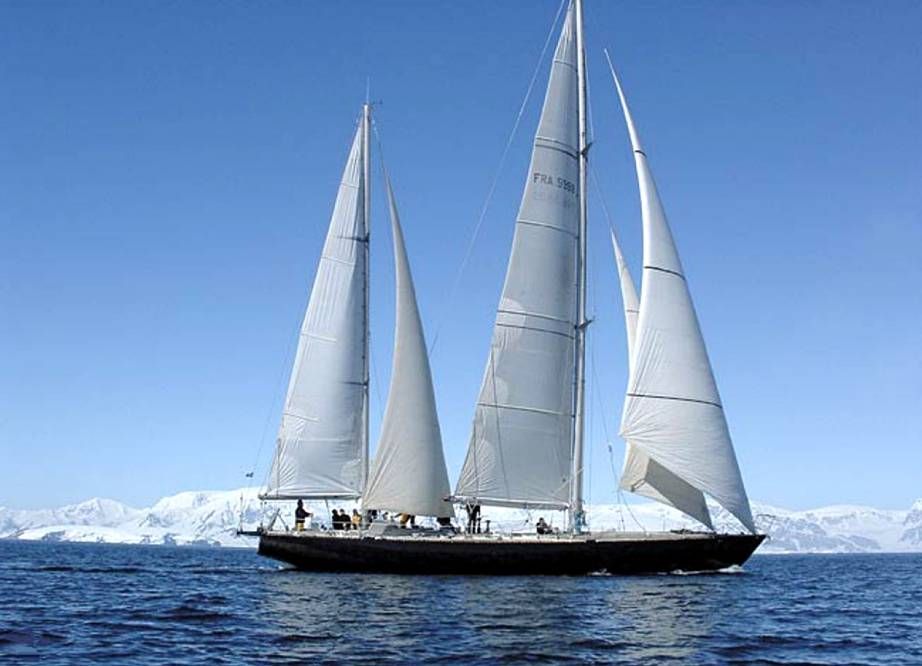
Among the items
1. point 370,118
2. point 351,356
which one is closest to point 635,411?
point 351,356

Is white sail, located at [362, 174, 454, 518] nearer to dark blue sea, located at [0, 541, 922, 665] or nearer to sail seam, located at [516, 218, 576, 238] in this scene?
dark blue sea, located at [0, 541, 922, 665]

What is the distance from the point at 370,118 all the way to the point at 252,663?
32374mm

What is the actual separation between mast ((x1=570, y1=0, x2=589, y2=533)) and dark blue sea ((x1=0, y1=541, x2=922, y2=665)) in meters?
3.97

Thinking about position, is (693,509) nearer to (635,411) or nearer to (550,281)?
(635,411)

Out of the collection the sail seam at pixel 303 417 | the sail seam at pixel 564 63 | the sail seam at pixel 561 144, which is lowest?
the sail seam at pixel 303 417

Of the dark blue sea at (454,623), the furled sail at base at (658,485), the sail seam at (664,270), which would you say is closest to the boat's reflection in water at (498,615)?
the dark blue sea at (454,623)

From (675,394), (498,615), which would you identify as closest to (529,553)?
(675,394)

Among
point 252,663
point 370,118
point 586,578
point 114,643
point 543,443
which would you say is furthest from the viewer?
point 370,118

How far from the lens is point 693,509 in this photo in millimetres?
44219

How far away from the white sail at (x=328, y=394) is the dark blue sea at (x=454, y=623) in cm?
515

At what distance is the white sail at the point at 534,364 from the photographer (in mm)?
45000

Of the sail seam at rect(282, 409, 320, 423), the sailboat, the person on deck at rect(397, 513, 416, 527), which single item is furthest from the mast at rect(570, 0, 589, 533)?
the sail seam at rect(282, 409, 320, 423)

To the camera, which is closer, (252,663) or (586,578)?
(252,663)

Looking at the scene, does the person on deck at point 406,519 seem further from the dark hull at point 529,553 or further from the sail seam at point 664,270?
the sail seam at point 664,270
